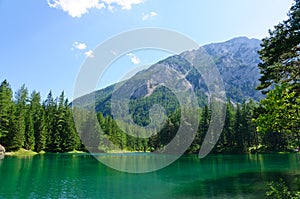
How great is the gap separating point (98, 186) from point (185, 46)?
48.1 feet

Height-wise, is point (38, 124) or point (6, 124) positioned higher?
point (38, 124)

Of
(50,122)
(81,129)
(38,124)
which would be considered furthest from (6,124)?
(81,129)

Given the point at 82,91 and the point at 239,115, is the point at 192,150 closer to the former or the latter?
the point at 239,115

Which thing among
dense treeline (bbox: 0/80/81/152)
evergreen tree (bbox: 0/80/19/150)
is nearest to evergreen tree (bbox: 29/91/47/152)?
dense treeline (bbox: 0/80/81/152)

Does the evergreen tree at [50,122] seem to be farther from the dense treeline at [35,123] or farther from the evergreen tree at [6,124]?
the evergreen tree at [6,124]

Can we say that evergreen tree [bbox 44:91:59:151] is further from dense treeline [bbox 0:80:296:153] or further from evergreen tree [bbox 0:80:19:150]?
evergreen tree [bbox 0:80:19:150]

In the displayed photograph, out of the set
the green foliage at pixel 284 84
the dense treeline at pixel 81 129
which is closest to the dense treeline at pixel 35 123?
the dense treeline at pixel 81 129

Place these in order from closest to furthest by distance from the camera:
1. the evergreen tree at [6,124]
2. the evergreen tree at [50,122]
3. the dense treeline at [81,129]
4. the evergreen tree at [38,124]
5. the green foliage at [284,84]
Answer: the green foliage at [284,84]
the evergreen tree at [6,124]
the dense treeline at [81,129]
the evergreen tree at [38,124]
the evergreen tree at [50,122]

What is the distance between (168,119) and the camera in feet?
257

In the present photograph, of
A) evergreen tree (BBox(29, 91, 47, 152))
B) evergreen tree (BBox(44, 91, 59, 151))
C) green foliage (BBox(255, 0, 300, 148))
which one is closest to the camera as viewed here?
green foliage (BBox(255, 0, 300, 148))

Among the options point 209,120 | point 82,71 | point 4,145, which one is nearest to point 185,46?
point 82,71

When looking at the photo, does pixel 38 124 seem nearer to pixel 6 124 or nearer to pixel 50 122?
pixel 50 122

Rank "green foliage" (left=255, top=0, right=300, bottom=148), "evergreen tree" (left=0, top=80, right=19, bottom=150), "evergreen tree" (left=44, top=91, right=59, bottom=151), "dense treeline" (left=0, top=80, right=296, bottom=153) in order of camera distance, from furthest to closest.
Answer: "evergreen tree" (left=44, top=91, right=59, bottom=151), "dense treeline" (left=0, top=80, right=296, bottom=153), "evergreen tree" (left=0, top=80, right=19, bottom=150), "green foliage" (left=255, top=0, right=300, bottom=148)

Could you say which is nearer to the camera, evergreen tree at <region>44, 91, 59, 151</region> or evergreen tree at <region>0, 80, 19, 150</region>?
evergreen tree at <region>0, 80, 19, 150</region>
